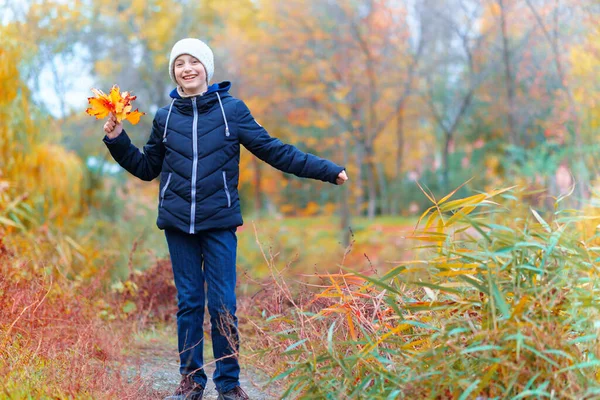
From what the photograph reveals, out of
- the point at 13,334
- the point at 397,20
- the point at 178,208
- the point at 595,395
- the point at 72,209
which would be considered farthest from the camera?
the point at 397,20

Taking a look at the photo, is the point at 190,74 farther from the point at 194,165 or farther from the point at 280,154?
the point at 280,154

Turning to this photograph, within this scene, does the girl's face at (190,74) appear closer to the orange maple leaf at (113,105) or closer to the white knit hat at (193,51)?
the white knit hat at (193,51)

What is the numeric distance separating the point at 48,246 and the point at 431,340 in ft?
13.9

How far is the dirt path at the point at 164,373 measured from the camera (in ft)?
11.6

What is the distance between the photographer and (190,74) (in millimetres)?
3486

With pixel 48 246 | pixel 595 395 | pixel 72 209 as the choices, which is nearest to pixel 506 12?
pixel 72 209

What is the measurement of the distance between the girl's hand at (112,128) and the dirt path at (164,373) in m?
1.05

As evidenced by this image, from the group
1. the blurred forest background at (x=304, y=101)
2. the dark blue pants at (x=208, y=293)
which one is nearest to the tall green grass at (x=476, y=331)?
the dark blue pants at (x=208, y=293)

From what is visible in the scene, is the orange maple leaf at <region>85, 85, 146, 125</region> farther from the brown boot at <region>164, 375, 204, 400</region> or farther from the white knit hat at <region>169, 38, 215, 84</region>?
the brown boot at <region>164, 375, 204, 400</region>

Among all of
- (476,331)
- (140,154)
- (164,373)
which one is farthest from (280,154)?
(164,373)

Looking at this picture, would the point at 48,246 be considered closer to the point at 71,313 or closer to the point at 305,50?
the point at 71,313

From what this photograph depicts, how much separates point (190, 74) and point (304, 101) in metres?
16.0

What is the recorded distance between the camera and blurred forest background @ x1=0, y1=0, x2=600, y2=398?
7.19 m

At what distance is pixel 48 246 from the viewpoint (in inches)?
237
